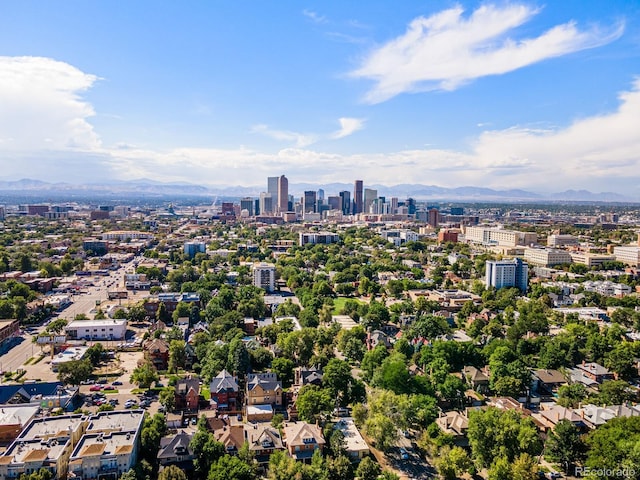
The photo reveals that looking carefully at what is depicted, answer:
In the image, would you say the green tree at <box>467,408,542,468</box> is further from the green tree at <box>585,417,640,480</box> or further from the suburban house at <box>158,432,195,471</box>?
the suburban house at <box>158,432,195,471</box>

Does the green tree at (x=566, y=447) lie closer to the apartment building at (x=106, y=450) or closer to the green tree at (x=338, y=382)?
the green tree at (x=338, y=382)

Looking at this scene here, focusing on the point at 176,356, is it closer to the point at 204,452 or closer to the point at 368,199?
the point at 204,452

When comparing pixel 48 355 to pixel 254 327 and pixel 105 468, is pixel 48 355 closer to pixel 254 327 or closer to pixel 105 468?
pixel 254 327

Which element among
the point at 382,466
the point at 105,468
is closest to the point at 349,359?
the point at 382,466

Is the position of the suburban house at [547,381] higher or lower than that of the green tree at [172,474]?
lower

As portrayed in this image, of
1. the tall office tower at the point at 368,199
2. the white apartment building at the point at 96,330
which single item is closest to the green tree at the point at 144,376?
the white apartment building at the point at 96,330

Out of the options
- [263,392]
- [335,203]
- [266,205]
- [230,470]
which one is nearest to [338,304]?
[263,392]

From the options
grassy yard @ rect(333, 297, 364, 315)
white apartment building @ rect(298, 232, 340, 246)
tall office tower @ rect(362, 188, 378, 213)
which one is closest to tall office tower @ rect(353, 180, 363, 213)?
tall office tower @ rect(362, 188, 378, 213)
